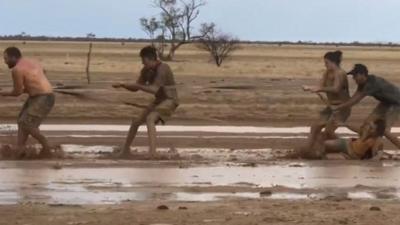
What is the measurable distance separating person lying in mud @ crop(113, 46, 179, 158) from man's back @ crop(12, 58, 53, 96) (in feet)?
3.53

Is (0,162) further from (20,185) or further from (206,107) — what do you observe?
(206,107)

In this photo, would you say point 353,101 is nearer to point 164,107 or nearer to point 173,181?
point 164,107

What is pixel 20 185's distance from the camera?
35.4 ft

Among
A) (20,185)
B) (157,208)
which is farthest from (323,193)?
(20,185)

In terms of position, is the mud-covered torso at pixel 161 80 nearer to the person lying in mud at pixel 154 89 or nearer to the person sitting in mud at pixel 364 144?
the person lying in mud at pixel 154 89

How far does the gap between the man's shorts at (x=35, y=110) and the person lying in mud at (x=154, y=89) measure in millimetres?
1053

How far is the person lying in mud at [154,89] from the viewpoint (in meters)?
13.9

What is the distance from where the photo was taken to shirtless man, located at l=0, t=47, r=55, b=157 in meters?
13.7

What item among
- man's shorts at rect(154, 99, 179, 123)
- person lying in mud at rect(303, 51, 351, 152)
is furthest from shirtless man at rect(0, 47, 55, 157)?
person lying in mud at rect(303, 51, 351, 152)

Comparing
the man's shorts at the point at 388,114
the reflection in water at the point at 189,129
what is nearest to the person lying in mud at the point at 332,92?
the man's shorts at the point at 388,114

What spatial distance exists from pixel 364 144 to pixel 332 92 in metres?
0.84

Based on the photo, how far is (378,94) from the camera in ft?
46.4

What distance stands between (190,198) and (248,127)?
10863 mm

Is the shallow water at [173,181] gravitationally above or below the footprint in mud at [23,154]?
above
